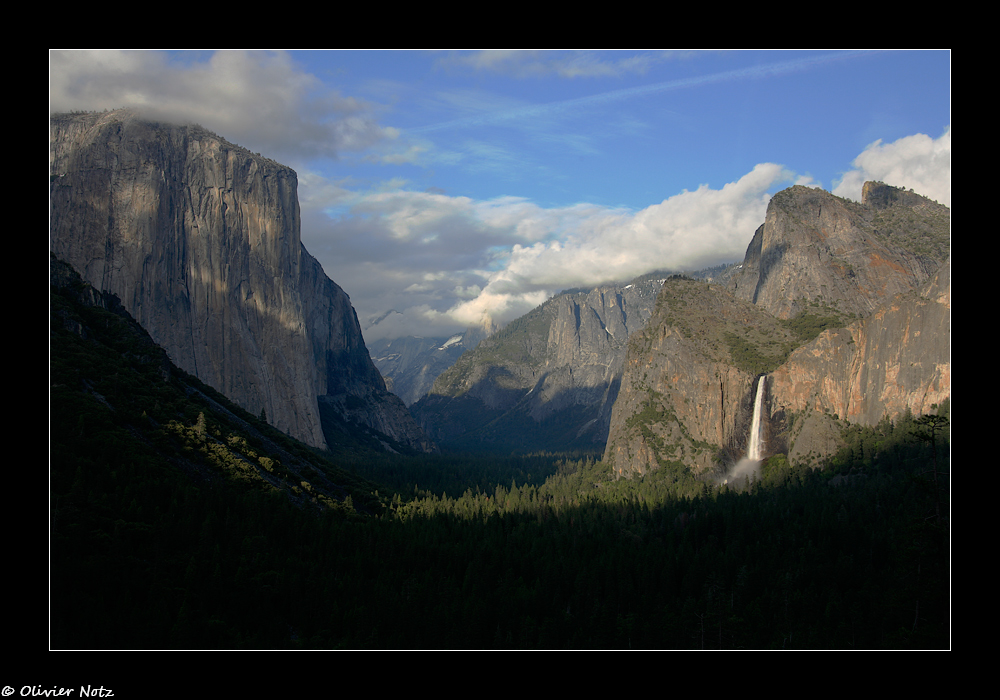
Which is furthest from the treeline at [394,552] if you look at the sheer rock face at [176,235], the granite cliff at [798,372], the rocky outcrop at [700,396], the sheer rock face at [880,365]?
the rocky outcrop at [700,396]

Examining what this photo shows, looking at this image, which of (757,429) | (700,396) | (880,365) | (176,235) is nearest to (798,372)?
(757,429)

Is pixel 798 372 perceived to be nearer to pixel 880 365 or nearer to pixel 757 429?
→ pixel 757 429

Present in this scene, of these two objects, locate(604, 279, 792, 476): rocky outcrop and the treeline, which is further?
locate(604, 279, 792, 476): rocky outcrop

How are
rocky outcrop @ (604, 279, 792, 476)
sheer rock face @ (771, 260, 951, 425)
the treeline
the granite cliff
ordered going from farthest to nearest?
rocky outcrop @ (604, 279, 792, 476), the granite cliff, sheer rock face @ (771, 260, 951, 425), the treeline

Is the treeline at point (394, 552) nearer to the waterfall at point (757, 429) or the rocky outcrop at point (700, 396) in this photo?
the waterfall at point (757, 429)

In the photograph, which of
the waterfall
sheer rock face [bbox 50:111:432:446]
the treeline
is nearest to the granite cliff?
the waterfall

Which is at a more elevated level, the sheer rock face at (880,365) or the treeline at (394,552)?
the sheer rock face at (880,365)

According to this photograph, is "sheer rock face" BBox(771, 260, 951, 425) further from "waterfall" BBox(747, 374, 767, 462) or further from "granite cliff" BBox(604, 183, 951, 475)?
"waterfall" BBox(747, 374, 767, 462)
